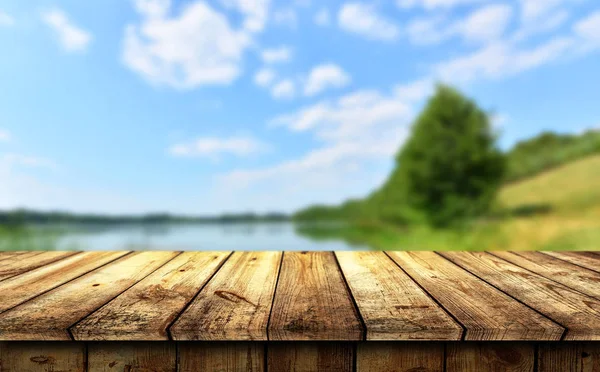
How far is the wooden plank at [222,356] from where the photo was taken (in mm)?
779

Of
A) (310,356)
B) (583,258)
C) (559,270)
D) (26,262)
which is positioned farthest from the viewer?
(583,258)

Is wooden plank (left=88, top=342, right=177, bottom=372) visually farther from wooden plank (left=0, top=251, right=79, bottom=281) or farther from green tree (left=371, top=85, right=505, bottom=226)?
green tree (left=371, top=85, right=505, bottom=226)

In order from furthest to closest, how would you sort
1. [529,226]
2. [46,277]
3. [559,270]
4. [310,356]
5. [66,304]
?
[529,226]
[559,270]
[46,277]
[66,304]
[310,356]

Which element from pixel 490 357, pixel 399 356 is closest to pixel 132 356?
pixel 399 356

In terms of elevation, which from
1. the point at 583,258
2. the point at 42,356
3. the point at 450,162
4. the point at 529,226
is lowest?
the point at 529,226

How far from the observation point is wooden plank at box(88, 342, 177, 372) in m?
0.78

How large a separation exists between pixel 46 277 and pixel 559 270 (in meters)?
1.49

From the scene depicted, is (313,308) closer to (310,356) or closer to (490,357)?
(310,356)

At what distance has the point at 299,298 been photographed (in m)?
0.93

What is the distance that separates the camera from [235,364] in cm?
78

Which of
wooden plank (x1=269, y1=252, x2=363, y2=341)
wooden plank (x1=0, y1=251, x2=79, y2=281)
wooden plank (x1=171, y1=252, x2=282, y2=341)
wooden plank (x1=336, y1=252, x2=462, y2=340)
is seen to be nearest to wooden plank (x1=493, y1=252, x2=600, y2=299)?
wooden plank (x1=336, y1=252, x2=462, y2=340)

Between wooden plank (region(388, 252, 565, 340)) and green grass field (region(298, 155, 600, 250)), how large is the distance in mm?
9182

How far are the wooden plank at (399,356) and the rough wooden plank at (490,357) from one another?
26 mm

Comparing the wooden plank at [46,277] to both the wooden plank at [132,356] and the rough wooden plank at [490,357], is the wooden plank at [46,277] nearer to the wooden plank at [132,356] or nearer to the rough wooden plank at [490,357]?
the wooden plank at [132,356]
